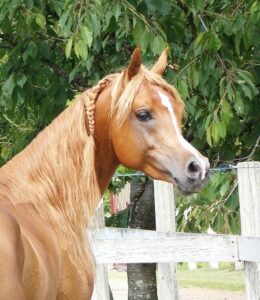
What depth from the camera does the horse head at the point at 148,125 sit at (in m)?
4.48

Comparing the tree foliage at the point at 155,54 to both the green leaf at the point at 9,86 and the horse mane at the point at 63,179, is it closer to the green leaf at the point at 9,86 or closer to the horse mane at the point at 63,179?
the green leaf at the point at 9,86

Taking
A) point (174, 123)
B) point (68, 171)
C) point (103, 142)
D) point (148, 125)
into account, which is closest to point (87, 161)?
point (68, 171)

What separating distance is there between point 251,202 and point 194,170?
81.0 inches

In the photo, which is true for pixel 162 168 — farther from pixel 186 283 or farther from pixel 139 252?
pixel 186 283

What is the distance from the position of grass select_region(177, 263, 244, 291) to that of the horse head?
12577mm

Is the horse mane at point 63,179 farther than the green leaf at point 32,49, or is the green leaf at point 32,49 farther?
the green leaf at point 32,49

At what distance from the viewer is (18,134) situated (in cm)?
873

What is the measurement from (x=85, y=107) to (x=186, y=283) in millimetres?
15446

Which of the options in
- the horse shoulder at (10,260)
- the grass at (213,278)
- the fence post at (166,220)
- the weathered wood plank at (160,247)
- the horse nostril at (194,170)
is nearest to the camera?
the horse shoulder at (10,260)

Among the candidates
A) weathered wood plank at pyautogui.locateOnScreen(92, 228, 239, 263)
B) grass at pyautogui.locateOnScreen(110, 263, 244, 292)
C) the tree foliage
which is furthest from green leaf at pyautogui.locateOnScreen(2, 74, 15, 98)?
grass at pyautogui.locateOnScreen(110, 263, 244, 292)

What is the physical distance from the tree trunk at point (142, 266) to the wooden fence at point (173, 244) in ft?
2.54

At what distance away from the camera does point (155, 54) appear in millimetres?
6227

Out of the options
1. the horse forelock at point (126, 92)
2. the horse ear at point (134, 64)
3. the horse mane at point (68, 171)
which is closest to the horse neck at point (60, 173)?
the horse mane at point (68, 171)

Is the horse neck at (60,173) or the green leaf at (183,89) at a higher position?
the green leaf at (183,89)
